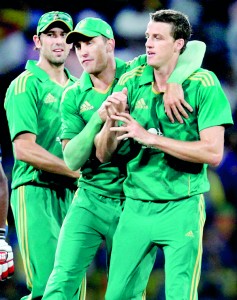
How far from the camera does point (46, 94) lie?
14.3 ft

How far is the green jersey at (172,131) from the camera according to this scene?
3.25 m

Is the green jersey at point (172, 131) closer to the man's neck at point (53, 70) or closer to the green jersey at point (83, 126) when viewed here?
the green jersey at point (83, 126)

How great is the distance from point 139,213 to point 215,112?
57 centimetres

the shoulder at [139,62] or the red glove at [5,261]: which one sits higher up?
the shoulder at [139,62]

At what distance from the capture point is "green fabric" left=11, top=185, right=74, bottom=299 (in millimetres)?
4188

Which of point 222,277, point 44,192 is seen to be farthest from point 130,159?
point 222,277

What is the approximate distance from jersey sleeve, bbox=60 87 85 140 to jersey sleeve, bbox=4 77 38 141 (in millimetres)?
457

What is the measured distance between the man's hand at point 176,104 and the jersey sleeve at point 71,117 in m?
0.60

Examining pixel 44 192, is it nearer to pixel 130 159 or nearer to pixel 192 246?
pixel 130 159

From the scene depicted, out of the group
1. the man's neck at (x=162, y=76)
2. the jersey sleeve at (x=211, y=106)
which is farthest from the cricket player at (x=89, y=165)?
the jersey sleeve at (x=211, y=106)

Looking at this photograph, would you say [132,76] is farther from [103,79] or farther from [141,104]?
[103,79]

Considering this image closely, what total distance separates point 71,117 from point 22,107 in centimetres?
58

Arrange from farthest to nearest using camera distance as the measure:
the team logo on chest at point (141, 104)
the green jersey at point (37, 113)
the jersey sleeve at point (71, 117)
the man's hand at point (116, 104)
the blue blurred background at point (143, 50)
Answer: the blue blurred background at point (143, 50), the green jersey at point (37, 113), the jersey sleeve at point (71, 117), the team logo on chest at point (141, 104), the man's hand at point (116, 104)

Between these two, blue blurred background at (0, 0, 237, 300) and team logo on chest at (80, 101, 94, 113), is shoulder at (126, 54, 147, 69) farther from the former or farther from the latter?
blue blurred background at (0, 0, 237, 300)
